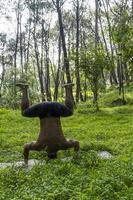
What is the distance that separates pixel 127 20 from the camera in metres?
23.4

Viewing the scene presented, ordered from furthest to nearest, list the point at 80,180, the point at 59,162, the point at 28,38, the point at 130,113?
the point at 28,38 < the point at 130,113 < the point at 59,162 < the point at 80,180

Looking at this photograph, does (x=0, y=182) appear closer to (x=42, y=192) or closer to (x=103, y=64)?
(x=42, y=192)

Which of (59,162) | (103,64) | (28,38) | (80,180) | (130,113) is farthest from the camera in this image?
(28,38)

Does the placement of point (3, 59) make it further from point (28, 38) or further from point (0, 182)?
point (0, 182)

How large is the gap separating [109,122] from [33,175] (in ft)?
35.6

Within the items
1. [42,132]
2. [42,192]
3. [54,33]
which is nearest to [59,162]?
[42,132]

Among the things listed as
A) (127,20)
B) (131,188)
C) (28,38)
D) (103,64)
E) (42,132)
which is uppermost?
(28,38)

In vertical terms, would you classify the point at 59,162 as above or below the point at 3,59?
below

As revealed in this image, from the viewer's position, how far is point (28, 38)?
4688 cm

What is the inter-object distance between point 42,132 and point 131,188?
357cm

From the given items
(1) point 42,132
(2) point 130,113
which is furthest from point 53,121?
(2) point 130,113

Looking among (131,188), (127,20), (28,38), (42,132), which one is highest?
(28,38)

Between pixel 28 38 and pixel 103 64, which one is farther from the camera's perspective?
pixel 28 38

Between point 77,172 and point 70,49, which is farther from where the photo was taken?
point 70,49
